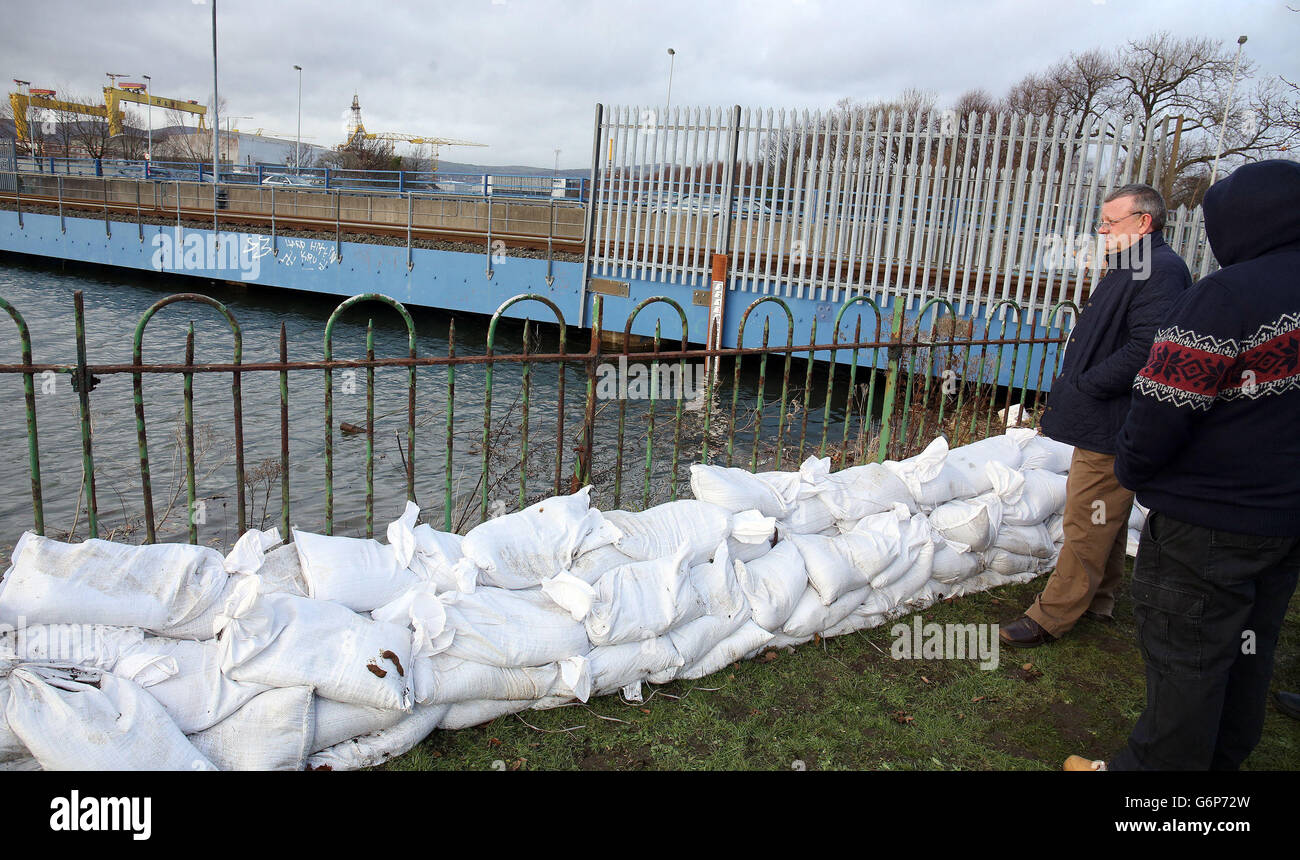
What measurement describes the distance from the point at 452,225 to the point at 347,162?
91.1ft

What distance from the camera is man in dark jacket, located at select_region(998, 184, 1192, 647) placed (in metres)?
3.24

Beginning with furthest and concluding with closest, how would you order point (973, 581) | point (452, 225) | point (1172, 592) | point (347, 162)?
point (347, 162) → point (452, 225) → point (973, 581) → point (1172, 592)

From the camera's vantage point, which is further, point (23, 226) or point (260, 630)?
point (23, 226)

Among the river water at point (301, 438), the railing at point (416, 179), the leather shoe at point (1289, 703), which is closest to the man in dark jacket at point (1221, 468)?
the leather shoe at point (1289, 703)

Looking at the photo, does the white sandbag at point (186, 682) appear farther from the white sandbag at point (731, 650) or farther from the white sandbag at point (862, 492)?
the white sandbag at point (862, 492)

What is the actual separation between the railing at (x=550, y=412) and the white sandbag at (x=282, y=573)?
0.46m

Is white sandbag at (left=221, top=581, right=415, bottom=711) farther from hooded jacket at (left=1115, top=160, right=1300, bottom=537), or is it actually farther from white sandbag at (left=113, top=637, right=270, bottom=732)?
hooded jacket at (left=1115, top=160, right=1300, bottom=537)

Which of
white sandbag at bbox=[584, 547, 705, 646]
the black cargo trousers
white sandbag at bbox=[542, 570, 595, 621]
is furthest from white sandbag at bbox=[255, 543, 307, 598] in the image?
the black cargo trousers

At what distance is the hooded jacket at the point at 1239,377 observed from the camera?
216cm

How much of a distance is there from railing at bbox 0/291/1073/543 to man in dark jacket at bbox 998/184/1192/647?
0.99m

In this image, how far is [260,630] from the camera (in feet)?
7.96
